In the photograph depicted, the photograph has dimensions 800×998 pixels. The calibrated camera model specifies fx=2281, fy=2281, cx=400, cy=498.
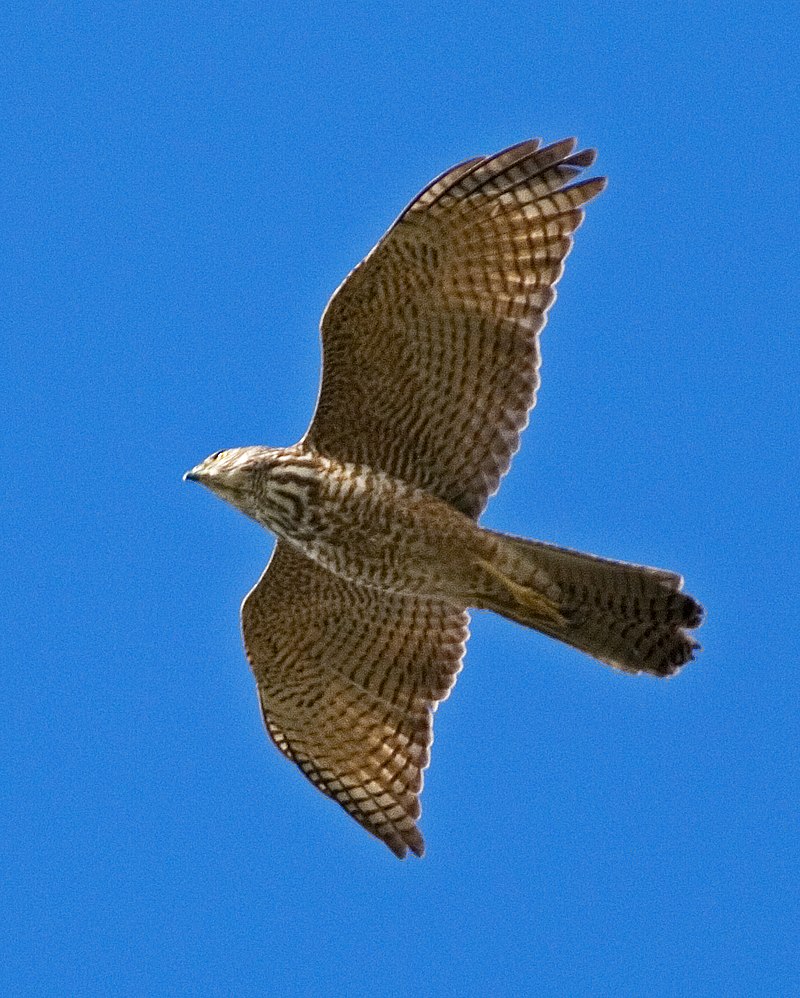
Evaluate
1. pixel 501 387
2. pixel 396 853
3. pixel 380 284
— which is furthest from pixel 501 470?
pixel 396 853

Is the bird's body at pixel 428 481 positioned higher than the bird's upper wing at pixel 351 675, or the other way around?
the bird's body at pixel 428 481

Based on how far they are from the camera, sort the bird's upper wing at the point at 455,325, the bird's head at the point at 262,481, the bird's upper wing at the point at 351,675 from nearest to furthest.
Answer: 1. the bird's upper wing at the point at 455,325
2. the bird's head at the point at 262,481
3. the bird's upper wing at the point at 351,675

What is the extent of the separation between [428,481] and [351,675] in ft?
5.28

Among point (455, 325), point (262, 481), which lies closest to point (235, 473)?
point (262, 481)

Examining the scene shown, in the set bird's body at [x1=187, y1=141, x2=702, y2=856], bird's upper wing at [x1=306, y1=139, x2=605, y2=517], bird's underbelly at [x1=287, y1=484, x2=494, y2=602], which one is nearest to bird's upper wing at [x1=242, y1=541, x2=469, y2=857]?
bird's body at [x1=187, y1=141, x2=702, y2=856]

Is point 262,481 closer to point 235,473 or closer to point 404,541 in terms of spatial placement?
point 235,473

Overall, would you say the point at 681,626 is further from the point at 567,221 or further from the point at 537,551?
the point at 567,221

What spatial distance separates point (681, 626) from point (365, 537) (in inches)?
76.7

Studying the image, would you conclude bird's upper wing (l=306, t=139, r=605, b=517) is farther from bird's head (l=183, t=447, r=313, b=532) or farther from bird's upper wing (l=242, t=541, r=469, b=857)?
bird's upper wing (l=242, t=541, r=469, b=857)

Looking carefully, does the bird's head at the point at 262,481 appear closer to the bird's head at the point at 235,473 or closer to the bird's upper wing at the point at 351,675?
the bird's head at the point at 235,473

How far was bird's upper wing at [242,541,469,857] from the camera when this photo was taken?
14.3m

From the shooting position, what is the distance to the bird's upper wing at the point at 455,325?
13.0 m

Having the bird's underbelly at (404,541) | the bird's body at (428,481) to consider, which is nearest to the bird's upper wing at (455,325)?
the bird's body at (428,481)

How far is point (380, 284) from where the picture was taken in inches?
512
